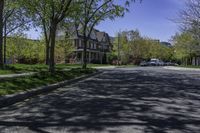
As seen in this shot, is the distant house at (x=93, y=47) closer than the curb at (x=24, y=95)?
No

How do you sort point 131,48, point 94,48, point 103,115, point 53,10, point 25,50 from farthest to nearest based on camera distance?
point 131,48, point 94,48, point 25,50, point 53,10, point 103,115

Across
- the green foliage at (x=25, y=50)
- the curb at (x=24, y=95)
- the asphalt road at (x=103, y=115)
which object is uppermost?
the green foliage at (x=25, y=50)

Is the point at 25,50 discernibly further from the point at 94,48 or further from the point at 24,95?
the point at 24,95

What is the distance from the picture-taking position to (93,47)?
104 meters

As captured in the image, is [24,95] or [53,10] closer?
[24,95]

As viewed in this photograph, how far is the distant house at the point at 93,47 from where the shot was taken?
92.0m

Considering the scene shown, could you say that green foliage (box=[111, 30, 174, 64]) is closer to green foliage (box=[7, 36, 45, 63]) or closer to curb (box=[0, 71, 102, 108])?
green foliage (box=[7, 36, 45, 63])

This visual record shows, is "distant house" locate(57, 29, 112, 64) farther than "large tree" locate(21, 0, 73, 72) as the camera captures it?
Yes

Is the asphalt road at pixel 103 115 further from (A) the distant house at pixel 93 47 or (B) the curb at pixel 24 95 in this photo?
(A) the distant house at pixel 93 47

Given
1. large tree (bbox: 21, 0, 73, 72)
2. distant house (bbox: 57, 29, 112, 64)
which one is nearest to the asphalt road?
large tree (bbox: 21, 0, 73, 72)

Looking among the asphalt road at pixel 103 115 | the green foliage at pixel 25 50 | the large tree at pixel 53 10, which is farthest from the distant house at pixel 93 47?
the asphalt road at pixel 103 115

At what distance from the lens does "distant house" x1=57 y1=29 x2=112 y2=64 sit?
92000 millimetres

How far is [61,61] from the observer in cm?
8062

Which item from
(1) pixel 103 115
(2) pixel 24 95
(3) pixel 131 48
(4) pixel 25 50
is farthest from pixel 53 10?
(3) pixel 131 48
